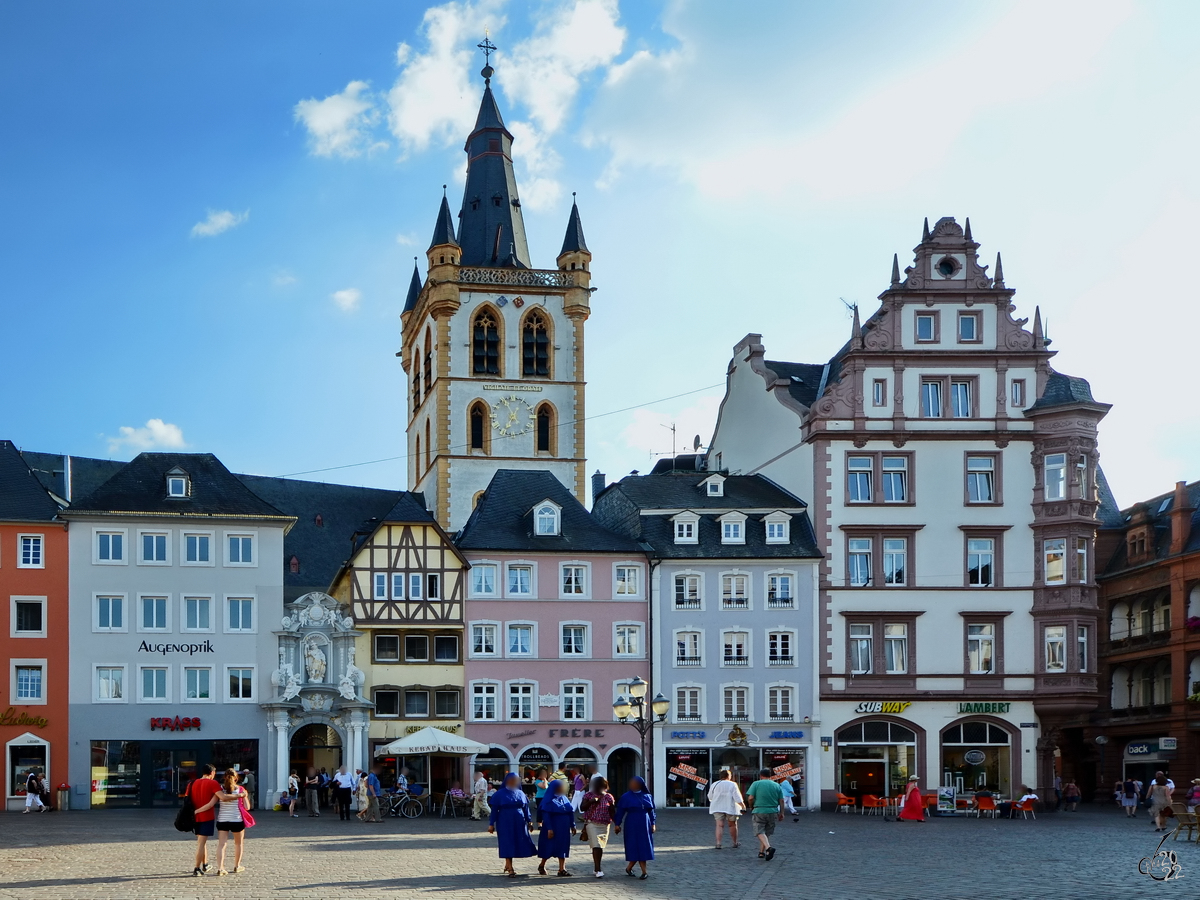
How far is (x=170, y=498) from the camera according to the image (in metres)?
61.2

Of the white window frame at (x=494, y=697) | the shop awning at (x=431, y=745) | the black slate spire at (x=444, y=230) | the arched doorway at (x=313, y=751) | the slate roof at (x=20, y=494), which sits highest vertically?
the black slate spire at (x=444, y=230)

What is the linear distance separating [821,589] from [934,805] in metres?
8.70

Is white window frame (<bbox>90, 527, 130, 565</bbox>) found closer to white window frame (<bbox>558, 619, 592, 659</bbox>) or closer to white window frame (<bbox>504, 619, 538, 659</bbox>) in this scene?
white window frame (<bbox>504, 619, 538, 659</bbox>)

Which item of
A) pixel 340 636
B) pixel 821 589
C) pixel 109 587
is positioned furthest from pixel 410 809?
pixel 821 589

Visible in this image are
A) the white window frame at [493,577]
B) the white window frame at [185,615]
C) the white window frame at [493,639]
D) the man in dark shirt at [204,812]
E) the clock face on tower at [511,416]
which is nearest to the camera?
the man in dark shirt at [204,812]

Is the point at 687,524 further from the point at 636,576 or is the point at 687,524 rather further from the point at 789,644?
the point at 789,644

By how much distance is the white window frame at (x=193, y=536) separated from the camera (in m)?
60.8

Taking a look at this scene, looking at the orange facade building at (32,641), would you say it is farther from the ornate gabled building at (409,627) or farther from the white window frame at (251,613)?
the ornate gabled building at (409,627)

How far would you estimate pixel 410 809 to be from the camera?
5372 centimetres

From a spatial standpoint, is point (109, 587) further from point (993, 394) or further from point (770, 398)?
point (993, 394)

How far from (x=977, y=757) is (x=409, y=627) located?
834 inches

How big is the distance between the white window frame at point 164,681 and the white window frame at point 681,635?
1798 centimetres

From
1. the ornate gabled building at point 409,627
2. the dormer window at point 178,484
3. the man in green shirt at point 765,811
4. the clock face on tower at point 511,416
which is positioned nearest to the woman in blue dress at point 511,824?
the man in green shirt at point 765,811

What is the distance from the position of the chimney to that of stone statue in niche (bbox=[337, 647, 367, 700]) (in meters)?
30.9
